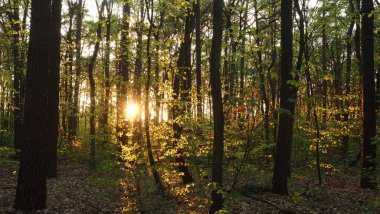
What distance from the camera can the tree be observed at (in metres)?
7.89

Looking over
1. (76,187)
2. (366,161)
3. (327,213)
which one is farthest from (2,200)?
(366,161)

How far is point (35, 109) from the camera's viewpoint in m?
7.90

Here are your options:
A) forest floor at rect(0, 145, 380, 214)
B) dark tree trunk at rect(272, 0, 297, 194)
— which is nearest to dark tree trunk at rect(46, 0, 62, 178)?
forest floor at rect(0, 145, 380, 214)

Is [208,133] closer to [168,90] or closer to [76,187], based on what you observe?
[168,90]

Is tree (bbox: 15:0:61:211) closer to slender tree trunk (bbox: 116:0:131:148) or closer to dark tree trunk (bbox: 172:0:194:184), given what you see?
slender tree trunk (bbox: 116:0:131:148)

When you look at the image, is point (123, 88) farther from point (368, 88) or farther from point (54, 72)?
point (368, 88)

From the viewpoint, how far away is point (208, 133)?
1160 cm

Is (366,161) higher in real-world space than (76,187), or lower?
higher

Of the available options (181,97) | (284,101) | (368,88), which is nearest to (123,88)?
(181,97)

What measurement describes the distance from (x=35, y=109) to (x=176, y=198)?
5413 millimetres

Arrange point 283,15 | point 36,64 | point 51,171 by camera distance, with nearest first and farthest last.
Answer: point 36,64
point 283,15
point 51,171

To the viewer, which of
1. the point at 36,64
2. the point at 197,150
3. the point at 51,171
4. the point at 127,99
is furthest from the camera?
the point at 127,99

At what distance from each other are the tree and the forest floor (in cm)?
62

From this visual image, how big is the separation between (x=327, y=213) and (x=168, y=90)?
607 centimetres
